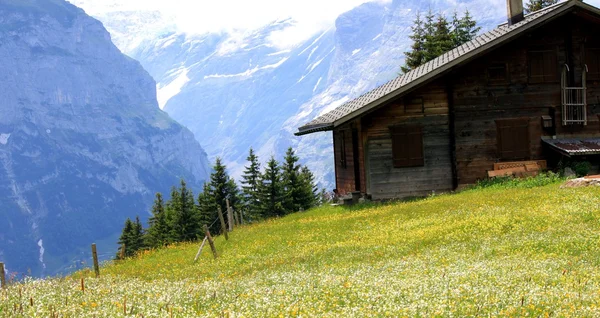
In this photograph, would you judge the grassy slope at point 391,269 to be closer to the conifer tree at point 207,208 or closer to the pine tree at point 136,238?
the conifer tree at point 207,208

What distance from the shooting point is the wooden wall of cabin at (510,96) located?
32688mm

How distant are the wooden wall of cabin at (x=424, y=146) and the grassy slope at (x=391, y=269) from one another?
11.9 feet

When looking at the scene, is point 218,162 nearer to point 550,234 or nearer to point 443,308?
point 550,234

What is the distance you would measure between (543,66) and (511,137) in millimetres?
4129

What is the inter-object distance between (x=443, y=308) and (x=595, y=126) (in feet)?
93.7

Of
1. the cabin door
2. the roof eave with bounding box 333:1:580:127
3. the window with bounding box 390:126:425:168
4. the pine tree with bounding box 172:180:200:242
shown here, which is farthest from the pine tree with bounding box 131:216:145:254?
the roof eave with bounding box 333:1:580:127

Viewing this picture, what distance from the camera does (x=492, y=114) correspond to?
108 feet

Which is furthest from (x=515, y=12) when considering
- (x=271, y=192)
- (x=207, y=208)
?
(x=207, y=208)

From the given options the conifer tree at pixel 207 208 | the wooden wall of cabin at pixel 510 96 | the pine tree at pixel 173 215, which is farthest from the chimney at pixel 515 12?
the pine tree at pixel 173 215

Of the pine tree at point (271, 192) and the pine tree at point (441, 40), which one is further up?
the pine tree at point (441, 40)

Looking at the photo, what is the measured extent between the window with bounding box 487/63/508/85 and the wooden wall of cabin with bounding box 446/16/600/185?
0.05 m

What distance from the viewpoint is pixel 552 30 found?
108ft

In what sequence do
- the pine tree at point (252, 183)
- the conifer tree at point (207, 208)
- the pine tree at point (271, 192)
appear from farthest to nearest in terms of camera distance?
the pine tree at point (252, 183), the conifer tree at point (207, 208), the pine tree at point (271, 192)

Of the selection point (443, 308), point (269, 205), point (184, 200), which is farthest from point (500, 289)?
point (184, 200)
